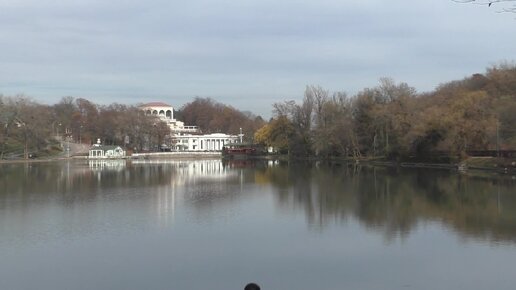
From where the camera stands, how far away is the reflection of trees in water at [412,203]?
16.8 metres

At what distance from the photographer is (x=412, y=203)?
2280 centimetres

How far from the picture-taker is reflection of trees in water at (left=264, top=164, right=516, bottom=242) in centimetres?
1678

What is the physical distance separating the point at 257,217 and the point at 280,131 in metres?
60.9

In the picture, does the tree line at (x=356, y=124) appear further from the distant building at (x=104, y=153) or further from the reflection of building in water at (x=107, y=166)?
the reflection of building in water at (x=107, y=166)

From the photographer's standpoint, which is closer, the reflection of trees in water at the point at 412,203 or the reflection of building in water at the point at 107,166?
the reflection of trees in water at the point at 412,203

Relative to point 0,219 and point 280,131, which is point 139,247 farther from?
point 280,131

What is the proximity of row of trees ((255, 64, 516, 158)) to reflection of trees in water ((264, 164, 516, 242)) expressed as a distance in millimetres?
10451

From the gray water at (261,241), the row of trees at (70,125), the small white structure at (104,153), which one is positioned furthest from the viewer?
the small white structure at (104,153)

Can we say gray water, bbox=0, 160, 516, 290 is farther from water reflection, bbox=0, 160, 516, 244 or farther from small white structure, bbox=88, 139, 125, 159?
small white structure, bbox=88, 139, 125, 159

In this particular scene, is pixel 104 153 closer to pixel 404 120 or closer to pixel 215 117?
pixel 215 117

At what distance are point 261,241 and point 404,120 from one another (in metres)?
38.3

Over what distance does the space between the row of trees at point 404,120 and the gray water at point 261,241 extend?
19.4 metres

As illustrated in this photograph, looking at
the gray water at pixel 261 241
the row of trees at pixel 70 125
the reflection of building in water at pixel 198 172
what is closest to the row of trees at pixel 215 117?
the row of trees at pixel 70 125

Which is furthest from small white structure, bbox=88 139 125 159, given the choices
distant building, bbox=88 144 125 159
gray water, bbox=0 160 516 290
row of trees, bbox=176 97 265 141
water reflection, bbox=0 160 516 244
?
gray water, bbox=0 160 516 290
